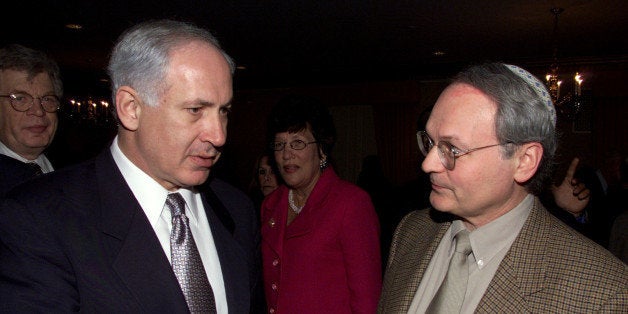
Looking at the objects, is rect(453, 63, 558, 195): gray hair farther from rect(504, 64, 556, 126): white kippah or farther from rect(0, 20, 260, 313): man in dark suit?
rect(0, 20, 260, 313): man in dark suit

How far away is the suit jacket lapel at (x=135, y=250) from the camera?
4.02 ft

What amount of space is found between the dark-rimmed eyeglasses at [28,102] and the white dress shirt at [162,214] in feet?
3.98

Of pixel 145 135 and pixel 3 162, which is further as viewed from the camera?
pixel 3 162

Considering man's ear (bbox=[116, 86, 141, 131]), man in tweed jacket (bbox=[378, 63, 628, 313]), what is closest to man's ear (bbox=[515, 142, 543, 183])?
man in tweed jacket (bbox=[378, 63, 628, 313])

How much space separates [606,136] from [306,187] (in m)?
8.28

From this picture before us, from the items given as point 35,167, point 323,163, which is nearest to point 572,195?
point 323,163

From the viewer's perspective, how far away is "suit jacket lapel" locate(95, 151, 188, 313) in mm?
1227

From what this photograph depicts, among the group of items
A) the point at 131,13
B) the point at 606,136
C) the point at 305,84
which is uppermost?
the point at 131,13

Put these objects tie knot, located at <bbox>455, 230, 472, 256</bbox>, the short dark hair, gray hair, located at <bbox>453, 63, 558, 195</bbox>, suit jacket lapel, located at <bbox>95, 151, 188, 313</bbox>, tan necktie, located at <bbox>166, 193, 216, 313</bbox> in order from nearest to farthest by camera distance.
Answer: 1. suit jacket lapel, located at <bbox>95, 151, 188, 313</bbox>
2. tan necktie, located at <bbox>166, 193, 216, 313</bbox>
3. gray hair, located at <bbox>453, 63, 558, 195</bbox>
4. tie knot, located at <bbox>455, 230, 472, 256</bbox>
5. the short dark hair

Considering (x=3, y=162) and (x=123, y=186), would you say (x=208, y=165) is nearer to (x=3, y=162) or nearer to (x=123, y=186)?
(x=123, y=186)

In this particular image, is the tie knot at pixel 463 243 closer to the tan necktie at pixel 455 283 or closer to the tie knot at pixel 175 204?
the tan necktie at pixel 455 283

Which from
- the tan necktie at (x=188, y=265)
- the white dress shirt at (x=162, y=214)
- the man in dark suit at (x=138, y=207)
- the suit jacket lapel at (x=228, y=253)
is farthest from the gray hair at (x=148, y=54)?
the suit jacket lapel at (x=228, y=253)

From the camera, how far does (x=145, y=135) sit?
1317mm

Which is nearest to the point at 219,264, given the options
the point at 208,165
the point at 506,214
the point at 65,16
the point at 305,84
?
the point at 208,165
